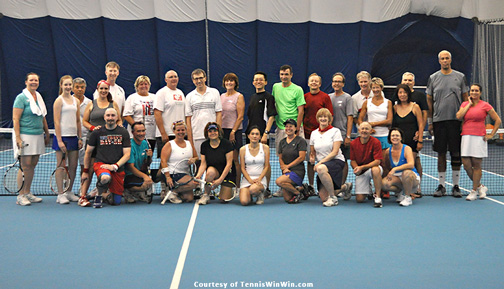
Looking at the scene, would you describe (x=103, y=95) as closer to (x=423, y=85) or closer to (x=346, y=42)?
(x=346, y=42)

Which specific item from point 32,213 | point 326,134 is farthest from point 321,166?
point 32,213

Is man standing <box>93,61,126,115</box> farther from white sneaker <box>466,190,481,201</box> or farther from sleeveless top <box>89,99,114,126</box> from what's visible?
white sneaker <box>466,190,481,201</box>

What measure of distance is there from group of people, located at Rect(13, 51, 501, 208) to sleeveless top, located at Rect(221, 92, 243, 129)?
1 cm

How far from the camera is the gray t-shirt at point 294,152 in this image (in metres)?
6.89

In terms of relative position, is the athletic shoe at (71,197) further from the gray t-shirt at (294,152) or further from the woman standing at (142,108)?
the gray t-shirt at (294,152)

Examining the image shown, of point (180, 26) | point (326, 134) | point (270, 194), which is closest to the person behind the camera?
point (326, 134)

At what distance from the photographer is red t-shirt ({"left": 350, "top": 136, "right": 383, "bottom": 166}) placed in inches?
264

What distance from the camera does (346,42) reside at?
16.5 metres

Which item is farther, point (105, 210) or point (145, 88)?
point (145, 88)

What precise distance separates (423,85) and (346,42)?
13.4 feet

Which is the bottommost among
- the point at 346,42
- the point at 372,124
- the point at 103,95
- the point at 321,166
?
the point at 321,166

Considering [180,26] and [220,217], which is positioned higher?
[180,26]

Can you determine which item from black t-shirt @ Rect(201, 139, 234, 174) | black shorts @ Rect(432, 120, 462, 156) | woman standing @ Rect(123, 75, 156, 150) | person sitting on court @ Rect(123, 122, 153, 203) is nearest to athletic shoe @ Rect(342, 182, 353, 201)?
black shorts @ Rect(432, 120, 462, 156)

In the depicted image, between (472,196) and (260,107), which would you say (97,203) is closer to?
(260,107)
